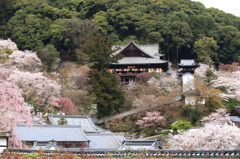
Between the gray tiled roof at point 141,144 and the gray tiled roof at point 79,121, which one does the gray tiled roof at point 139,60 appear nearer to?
the gray tiled roof at point 79,121

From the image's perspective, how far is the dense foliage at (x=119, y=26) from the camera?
42281 mm

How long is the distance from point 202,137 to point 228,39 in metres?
28.7

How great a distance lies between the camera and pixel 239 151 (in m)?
9.09

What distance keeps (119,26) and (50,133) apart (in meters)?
27.2

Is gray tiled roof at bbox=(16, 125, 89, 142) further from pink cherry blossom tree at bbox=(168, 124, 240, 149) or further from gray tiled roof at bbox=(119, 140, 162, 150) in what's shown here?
pink cherry blossom tree at bbox=(168, 124, 240, 149)

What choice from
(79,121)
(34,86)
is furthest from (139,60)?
(34,86)

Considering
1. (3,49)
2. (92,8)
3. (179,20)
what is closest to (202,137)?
(3,49)

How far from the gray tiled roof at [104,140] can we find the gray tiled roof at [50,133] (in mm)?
601

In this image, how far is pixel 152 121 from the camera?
26531 mm

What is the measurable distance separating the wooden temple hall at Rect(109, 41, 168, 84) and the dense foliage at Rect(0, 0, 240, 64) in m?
5.04

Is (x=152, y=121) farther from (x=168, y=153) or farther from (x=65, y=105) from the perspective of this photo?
(x=168, y=153)

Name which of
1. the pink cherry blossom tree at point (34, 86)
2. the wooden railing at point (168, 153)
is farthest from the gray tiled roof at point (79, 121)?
the wooden railing at point (168, 153)

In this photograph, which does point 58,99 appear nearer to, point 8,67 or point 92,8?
point 8,67

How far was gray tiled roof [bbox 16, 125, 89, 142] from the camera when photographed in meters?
20.4
